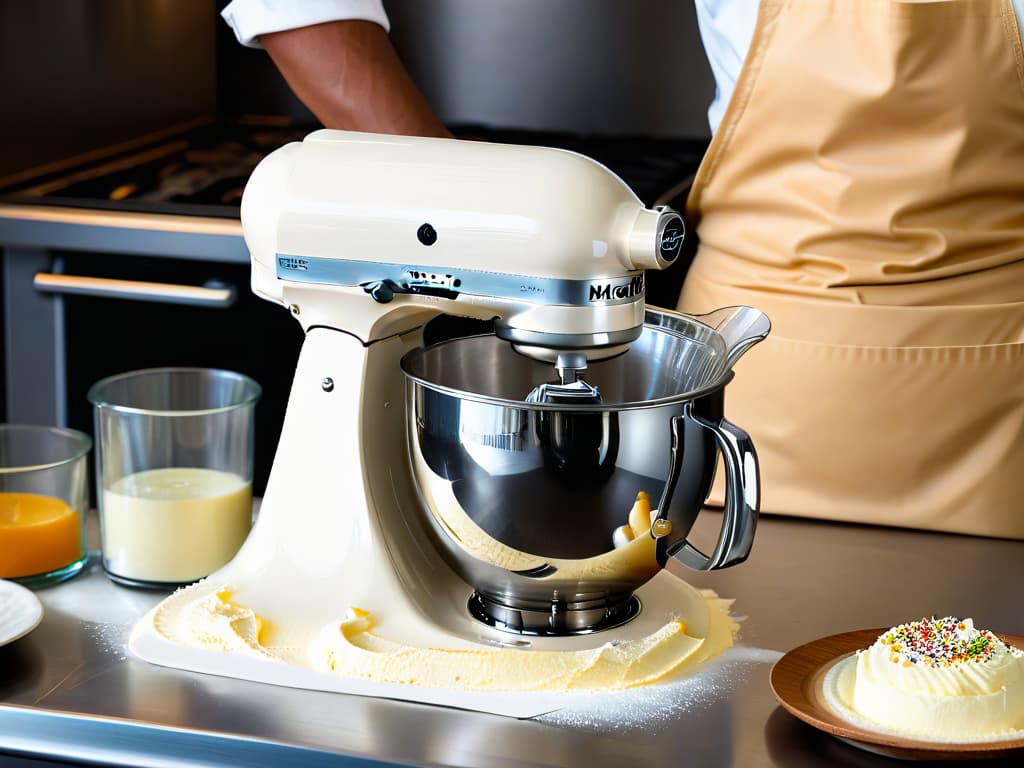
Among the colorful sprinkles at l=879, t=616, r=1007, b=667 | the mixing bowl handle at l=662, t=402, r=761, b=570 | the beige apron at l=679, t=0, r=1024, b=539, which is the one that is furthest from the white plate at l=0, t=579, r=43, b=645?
the beige apron at l=679, t=0, r=1024, b=539

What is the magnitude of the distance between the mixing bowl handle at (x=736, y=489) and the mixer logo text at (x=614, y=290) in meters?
0.08

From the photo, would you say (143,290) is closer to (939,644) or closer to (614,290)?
(614,290)

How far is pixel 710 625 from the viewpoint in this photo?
0.93m

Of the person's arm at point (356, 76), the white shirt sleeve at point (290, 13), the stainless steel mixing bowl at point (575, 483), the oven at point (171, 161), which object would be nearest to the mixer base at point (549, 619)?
the stainless steel mixing bowl at point (575, 483)

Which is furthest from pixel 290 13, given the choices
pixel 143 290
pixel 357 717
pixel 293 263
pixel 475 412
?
pixel 357 717

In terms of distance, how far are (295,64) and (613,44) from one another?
947mm

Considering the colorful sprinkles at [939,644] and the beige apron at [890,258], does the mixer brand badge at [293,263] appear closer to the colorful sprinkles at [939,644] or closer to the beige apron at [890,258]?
the colorful sprinkles at [939,644]

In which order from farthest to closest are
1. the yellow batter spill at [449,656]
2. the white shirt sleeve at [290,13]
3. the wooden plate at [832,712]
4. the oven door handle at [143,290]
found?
the oven door handle at [143,290] → the white shirt sleeve at [290,13] → the yellow batter spill at [449,656] → the wooden plate at [832,712]

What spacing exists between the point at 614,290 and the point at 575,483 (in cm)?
12

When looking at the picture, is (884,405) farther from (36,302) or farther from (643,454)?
(36,302)

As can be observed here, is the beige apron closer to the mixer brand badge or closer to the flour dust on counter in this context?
the flour dust on counter

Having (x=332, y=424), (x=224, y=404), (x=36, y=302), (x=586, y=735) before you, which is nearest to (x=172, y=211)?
(x=36, y=302)

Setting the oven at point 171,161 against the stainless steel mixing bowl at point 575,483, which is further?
the oven at point 171,161

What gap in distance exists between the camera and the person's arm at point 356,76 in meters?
1.42
